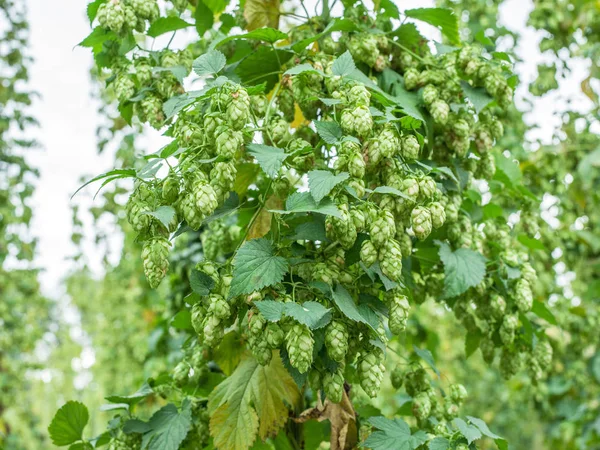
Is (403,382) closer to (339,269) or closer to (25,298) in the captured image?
(339,269)

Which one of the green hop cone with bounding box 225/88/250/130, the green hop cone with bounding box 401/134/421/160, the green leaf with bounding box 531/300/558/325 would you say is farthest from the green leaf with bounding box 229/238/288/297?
the green leaf with bounding box 531/300/558/325

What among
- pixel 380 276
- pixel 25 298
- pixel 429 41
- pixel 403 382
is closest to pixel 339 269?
pixel 380 276

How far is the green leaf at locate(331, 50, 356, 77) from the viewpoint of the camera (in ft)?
4.63

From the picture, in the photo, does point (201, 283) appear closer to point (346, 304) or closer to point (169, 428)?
point (346, 304)

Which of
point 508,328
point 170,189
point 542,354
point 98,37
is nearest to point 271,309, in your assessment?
point 170,189

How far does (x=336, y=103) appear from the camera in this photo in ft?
4.37

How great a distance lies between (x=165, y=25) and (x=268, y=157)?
0.60 meters

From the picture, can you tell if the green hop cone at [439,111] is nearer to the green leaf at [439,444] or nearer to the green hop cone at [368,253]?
the green hop cone at [368,253]

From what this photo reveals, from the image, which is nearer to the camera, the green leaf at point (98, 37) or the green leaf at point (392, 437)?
the green leaf at point (392, 437)

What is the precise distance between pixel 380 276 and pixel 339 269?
0.09m

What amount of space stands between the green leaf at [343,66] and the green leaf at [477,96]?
36 centimetres

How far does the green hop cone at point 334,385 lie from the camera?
128 centimetres

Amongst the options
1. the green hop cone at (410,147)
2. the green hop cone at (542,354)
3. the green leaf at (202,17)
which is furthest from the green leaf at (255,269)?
the green hop cone at (542,354)

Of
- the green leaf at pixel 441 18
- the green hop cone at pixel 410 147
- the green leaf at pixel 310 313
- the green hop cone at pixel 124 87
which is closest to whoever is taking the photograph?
the green leaf at pixel 310 313
